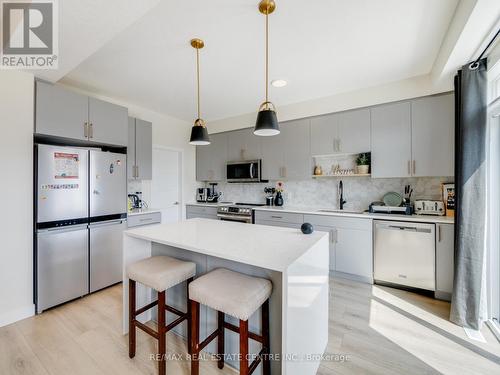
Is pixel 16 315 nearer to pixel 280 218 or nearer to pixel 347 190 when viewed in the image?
pixel 280 218

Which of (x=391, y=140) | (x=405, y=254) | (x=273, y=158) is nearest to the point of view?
(x=405, y=254)

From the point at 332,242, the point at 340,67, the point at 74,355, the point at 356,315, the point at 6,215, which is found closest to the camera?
→ the point at 74,355

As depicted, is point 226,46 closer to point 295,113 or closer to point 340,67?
point 340,67

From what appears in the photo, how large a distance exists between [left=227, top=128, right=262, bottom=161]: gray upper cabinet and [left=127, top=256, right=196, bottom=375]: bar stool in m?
2.66

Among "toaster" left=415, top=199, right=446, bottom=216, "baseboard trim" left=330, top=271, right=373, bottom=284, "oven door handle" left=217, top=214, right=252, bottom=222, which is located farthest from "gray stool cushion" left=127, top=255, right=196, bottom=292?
"toaster" left=415, top=199, right=446, bottom=216

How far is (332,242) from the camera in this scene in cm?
307

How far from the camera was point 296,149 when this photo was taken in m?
3.64

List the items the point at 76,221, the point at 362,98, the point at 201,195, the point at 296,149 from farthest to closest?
the point at 201,195
the point at 296,149
the point at 362,98
the point at 76,221

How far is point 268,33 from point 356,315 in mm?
2759

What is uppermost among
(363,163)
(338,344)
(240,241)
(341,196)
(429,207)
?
(363,163)

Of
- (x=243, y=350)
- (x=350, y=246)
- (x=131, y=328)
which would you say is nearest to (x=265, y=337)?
(x=243, y=350)

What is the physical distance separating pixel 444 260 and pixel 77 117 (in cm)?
437

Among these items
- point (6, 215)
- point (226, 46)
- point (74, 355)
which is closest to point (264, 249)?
point (74, 355)

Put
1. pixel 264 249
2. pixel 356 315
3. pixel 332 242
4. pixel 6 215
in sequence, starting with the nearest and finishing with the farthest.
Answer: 1. pixel 264 249
2. pixel 6 215
3. pixel 356 315
4. pixel 332 242
